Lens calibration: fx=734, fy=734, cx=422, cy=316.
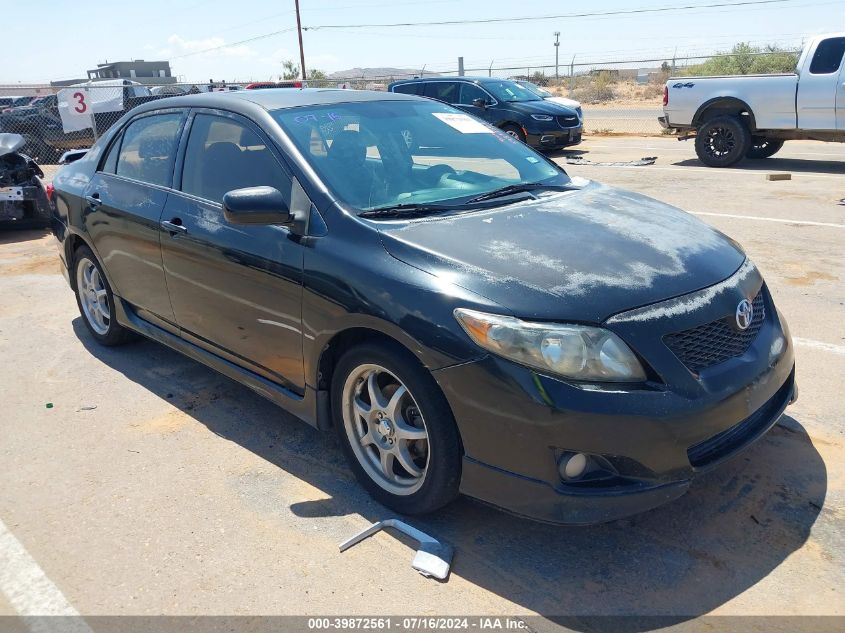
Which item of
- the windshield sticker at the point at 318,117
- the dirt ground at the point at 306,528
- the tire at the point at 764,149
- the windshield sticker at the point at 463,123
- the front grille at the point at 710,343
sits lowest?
the dirt ground at the point at 306,528

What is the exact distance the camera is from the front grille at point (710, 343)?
268 cm

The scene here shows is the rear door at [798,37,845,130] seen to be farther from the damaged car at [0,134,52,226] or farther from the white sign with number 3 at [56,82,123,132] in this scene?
the white sign with number 3 at [56,82,123,132]

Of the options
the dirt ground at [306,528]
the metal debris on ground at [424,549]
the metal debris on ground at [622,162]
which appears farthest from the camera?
the metal debris on ground at [622,162]

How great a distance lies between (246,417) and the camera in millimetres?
4188

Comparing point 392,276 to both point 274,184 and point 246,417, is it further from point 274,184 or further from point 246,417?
point 246,417

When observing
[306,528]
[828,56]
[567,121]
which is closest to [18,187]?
[306,528]

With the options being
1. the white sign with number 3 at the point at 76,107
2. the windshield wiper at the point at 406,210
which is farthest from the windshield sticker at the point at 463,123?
the white sign with number 3 at the point at 76,107

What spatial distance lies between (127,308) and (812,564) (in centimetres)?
412

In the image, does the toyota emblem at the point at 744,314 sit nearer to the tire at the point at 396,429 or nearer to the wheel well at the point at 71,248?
the tire at the point at 396,429

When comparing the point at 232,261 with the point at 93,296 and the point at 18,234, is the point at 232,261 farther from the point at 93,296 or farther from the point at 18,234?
the point at 18,234

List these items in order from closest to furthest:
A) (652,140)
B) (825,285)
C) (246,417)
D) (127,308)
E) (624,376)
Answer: (624,376)
(246,417)
(127,308)
(825,285)
(652,140)

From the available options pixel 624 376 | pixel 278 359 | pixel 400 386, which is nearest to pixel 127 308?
pixel 278 359

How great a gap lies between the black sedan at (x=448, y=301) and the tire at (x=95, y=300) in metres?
0.67

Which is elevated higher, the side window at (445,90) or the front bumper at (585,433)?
the side window at (445,90)
